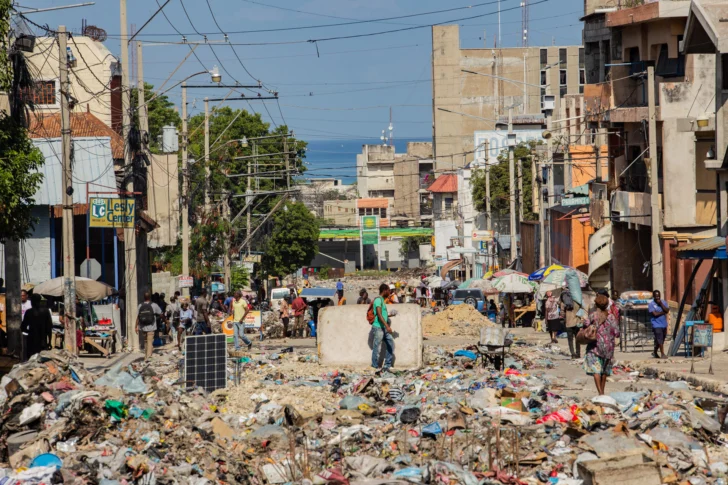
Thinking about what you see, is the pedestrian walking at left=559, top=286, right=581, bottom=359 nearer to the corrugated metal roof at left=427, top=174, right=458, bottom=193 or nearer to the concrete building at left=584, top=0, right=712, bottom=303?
the concrete building at left=584, top=0, right=712, bottom=303

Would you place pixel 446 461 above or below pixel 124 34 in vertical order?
below

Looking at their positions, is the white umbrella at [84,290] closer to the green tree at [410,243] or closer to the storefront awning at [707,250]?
the storefront awning at [707,250]

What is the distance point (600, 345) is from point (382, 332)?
16.9ft

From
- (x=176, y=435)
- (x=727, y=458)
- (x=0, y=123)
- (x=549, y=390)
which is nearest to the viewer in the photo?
(x=727, y=458)

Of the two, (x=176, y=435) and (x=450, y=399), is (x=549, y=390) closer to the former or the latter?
(x=450, y=399)

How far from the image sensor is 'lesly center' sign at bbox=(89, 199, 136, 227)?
89.3 feet

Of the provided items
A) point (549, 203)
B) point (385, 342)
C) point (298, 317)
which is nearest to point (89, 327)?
point (298, 317)

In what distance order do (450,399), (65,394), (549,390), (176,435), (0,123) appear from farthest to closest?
(0,123) < (549,390) < (450,399) < (65,394) < (176,435)

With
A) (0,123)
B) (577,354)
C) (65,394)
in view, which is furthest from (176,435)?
(577,354)

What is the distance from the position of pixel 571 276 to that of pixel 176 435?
14.7 m

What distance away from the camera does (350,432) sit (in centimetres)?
1328

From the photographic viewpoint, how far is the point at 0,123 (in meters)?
19.1

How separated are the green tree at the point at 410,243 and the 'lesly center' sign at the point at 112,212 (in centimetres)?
8977

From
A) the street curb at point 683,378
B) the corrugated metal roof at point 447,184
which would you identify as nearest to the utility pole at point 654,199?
the street curb at point 683,378
